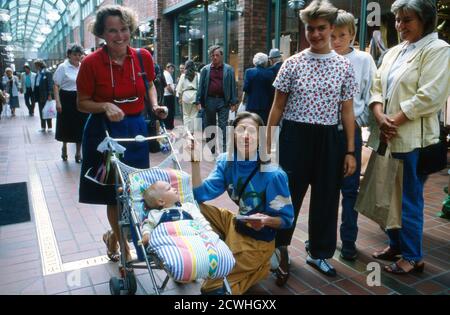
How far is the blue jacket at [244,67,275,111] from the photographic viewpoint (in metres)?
6.73

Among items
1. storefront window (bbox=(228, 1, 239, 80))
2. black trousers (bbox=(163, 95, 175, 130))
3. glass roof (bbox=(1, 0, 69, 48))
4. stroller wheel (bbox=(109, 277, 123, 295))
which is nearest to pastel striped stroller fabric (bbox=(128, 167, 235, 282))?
stroller wheel (bbox=(109, 277, 123, 295))

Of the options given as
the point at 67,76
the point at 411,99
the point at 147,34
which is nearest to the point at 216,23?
the point at 147,34

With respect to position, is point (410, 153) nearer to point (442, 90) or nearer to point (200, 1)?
point (442, 90)

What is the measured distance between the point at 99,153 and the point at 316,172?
1591 millimetres

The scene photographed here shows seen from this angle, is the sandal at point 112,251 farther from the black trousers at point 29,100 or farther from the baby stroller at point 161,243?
the black trousers at point 29,100

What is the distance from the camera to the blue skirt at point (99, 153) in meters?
2.91

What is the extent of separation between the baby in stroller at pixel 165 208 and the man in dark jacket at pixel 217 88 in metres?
4.85

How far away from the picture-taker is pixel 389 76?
3031 millimetres

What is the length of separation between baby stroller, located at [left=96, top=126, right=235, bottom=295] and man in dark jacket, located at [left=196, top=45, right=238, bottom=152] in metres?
4.35

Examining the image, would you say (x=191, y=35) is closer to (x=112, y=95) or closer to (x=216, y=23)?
(x=216, y=23)

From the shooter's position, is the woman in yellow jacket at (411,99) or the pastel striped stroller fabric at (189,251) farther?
the woman in yellow jacket at (411,99)

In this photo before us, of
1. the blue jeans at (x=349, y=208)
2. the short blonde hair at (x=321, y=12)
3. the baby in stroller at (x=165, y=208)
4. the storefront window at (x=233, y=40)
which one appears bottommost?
the blue jeans at (x=349, y=208)

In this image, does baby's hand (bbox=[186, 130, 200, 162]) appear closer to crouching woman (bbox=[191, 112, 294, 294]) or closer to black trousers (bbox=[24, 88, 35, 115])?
crouching woman (bbox=[191, 112, 294, 294])

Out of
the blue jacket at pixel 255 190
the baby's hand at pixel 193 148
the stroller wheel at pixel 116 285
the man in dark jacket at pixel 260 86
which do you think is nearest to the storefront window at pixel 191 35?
the man in dark jacket at pixel 260 86
